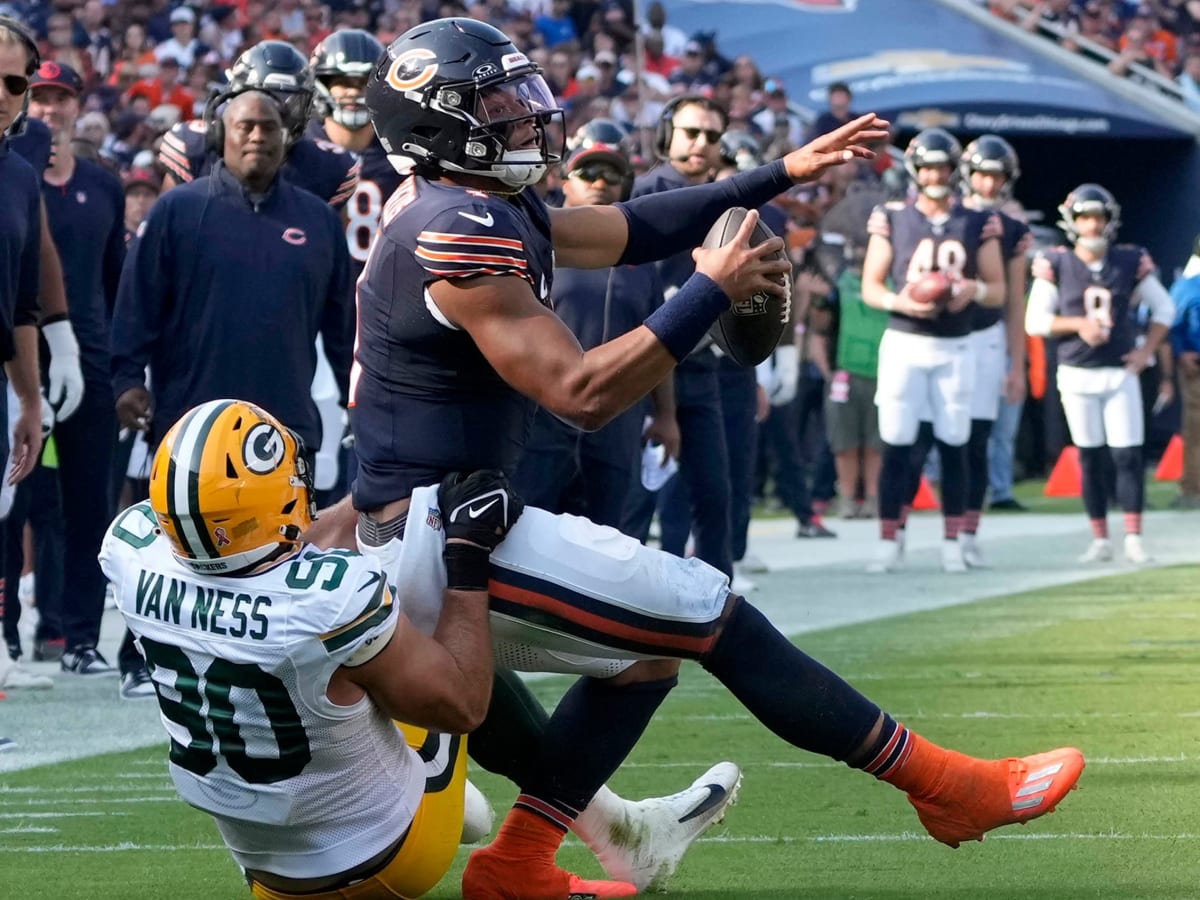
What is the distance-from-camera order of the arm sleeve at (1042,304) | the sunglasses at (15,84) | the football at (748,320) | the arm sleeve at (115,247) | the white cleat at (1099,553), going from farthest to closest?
the arm sleeve at (1042,304)
the white cleat at (1099,553)
the arm sleeve at (115,247)
the sunglasses at (15,84)
the football at (748,320)

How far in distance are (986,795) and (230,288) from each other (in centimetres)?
334

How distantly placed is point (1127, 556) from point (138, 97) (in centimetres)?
755

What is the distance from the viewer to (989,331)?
35.3 ft

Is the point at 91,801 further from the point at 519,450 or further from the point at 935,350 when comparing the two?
the point at 935,350

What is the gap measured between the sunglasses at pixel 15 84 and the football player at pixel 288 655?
219cm

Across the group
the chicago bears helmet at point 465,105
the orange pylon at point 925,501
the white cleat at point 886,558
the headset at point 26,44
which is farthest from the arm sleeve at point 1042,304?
the chicago bears helmet at point 465,105

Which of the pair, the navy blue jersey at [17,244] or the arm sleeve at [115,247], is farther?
the arm sleeve at [115,247]

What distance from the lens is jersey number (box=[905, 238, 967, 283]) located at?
10572 mm

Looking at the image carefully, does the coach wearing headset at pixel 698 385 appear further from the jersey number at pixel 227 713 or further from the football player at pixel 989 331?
the jersey number at pixel 227 713

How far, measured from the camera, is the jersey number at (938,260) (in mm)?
10572

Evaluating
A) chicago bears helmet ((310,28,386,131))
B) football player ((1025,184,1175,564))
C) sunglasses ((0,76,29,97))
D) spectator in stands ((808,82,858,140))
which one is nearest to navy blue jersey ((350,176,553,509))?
sunglasses ((0,76,29,97))

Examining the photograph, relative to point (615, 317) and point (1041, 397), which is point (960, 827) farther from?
point (1041, 397)

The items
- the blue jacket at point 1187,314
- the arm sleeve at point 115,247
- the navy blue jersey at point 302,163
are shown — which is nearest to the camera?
the navy blue jersey at point 302,163

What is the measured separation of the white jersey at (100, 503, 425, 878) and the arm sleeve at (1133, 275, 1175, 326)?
8.74 meters
